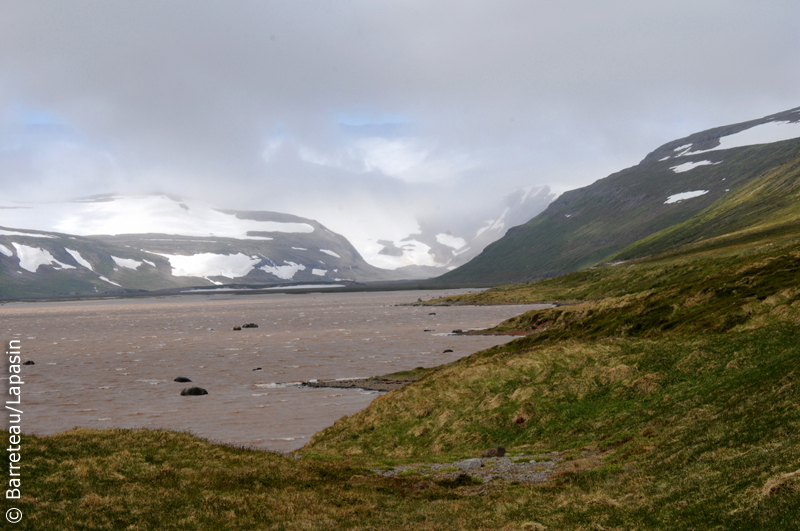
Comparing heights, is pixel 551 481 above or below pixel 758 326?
below

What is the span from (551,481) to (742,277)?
146 ft

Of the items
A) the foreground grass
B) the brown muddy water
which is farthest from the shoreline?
the foreground grass

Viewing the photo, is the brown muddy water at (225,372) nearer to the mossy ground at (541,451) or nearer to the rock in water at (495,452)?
the mossy ground at (541,451)

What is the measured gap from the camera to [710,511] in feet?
55.9

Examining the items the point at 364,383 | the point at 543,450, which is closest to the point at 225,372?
the point at 364,383

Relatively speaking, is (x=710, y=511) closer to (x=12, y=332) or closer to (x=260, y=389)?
(x=260, y=389)

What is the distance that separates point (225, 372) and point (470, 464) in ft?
201

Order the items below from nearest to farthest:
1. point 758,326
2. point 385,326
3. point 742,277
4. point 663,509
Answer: point 663,509, point 758,326, point 742,277, point 385,326

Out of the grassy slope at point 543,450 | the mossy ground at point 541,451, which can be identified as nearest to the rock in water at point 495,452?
the mossy ground at point 541,451

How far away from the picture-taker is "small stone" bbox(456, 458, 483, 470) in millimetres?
33344

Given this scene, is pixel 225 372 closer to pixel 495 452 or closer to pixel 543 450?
pixel 495 452

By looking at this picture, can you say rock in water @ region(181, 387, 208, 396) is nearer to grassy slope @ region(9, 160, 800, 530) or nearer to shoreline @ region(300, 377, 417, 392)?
shoreline @ region(300, 377, 417, 392)

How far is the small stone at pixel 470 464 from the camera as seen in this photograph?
33.3 metres

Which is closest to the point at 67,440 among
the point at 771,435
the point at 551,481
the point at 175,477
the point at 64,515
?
the point at 175,477
